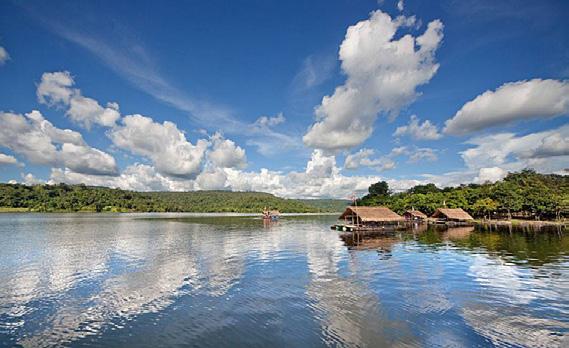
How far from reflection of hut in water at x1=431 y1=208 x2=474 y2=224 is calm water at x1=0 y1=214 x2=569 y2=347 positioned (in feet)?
178

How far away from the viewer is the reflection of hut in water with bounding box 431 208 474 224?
273ft

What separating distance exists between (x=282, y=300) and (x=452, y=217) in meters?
78.4

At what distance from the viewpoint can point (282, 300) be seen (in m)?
17.8

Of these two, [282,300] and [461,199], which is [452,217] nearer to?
[461,199]

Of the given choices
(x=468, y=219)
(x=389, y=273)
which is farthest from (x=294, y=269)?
(x=468, y=219)

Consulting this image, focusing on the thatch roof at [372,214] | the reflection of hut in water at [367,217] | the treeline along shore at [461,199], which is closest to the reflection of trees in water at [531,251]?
the reflection of hut in water at [367,217]

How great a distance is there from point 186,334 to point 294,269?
14.2 metres

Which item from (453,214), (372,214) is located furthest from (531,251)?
(453,214)

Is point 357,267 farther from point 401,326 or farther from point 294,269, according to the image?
point 401,326

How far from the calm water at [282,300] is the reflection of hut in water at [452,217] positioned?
178 feet

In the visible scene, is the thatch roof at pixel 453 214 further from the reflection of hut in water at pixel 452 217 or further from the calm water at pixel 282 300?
the calm water at pixel 282 300

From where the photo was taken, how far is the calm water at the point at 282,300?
13031mm

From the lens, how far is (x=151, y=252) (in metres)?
34.8

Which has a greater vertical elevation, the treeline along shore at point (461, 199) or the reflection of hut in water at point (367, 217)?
the treeline along shore at point (461, 199)
